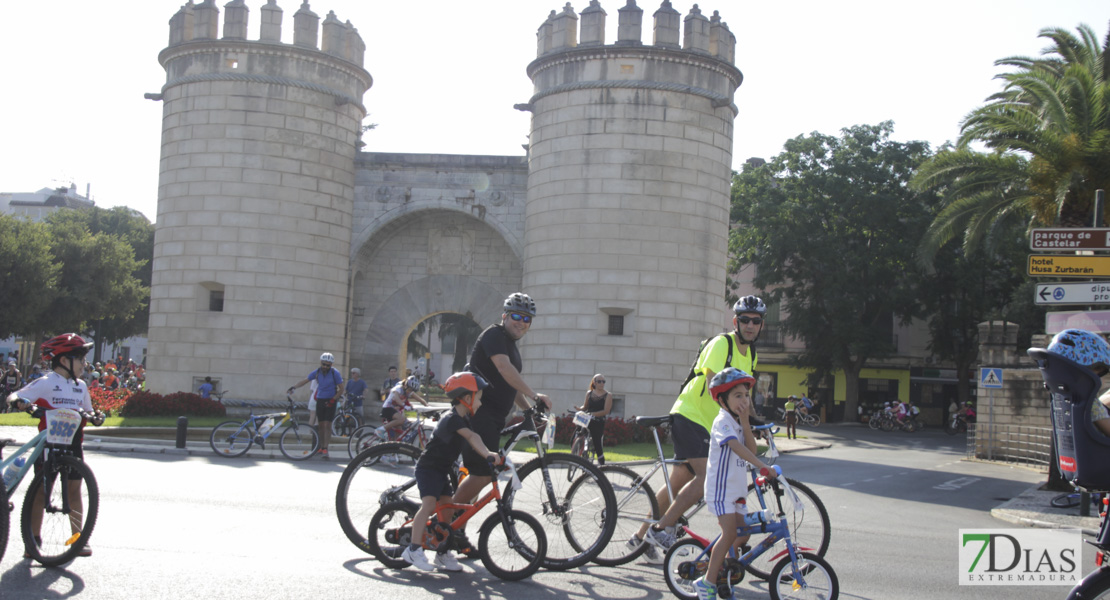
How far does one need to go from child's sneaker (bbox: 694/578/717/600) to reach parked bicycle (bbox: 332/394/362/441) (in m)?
13.9

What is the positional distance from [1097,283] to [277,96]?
1749 centimetres

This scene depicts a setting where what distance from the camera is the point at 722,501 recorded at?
569 cm

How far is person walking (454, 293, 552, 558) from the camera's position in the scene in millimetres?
6777

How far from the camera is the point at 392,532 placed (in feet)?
22.5

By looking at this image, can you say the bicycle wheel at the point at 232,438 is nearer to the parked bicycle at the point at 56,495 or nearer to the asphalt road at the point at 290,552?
the asphalt road at the point at 290,552

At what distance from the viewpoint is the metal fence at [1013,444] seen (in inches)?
845

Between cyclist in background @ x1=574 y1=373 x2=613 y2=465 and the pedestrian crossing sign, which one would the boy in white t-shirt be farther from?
the pedestrian crossing sign

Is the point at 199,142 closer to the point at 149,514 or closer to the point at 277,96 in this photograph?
the point at 277,96

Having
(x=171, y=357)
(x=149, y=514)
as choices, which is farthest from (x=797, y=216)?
(x=149, y=514)

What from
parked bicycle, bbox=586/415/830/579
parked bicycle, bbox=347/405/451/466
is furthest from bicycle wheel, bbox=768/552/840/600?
parked bicycle, bbox=347/405/451/466

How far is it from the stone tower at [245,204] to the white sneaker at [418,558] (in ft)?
52.7

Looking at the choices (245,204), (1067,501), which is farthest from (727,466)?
(245,204)

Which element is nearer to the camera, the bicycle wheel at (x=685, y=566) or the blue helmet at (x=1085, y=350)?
the blue helmet at (x=1085, y=350)

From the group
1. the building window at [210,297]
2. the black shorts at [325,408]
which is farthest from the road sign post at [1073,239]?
the building window at [210,297]
